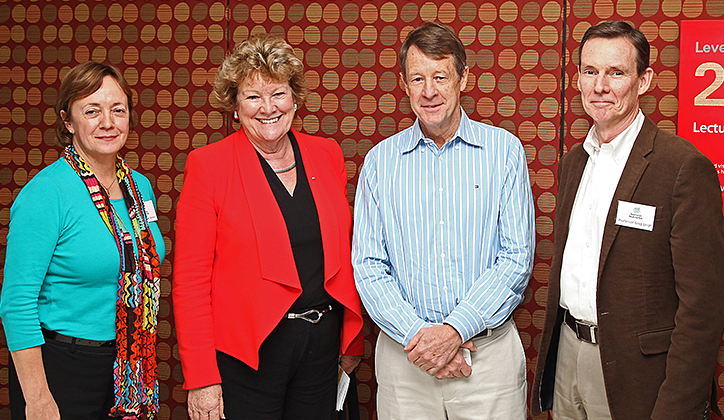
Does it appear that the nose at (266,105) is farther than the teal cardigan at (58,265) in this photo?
Yes

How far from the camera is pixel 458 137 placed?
230 centimetres

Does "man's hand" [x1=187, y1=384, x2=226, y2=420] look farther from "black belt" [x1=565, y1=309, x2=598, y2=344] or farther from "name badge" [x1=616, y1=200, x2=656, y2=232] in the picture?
"name badge" [x1=616, y1=200, x2=656, y2=232]

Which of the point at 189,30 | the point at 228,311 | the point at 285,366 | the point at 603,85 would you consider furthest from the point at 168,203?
the point at 603,85

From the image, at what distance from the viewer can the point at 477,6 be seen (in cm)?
285

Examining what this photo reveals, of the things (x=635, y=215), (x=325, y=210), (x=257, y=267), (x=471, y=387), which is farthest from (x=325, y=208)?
(x=635, y=215)

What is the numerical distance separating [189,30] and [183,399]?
7.06ft

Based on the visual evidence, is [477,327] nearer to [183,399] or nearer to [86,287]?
[86,287]

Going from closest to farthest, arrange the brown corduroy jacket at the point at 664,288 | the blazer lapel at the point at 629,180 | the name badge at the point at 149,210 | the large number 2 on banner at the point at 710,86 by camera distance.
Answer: the brown corduroy jacket at the point at 664,288 → the blazer lapel at the point at 629,180 → the name badge at the point at 149,210 → the large number 2 on banner at the point at 710,86

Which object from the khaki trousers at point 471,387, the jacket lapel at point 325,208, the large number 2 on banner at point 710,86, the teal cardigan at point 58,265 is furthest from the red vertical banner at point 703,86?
the teal cardigan at point 58,265

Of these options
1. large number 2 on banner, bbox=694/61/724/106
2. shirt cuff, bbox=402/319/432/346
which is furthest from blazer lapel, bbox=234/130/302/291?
large number 2 on banner, bbox=694/61/724/106

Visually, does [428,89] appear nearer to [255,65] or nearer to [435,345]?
[255,65]

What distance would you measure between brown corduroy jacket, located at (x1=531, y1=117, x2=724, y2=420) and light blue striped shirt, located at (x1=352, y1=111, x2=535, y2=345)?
38 cm

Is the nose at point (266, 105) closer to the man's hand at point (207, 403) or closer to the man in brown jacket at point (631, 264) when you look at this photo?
the man's hand at point (207, 403)

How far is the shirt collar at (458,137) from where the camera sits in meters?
2.28
